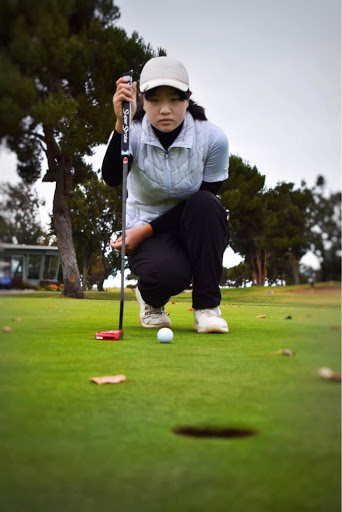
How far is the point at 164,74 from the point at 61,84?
0.79m

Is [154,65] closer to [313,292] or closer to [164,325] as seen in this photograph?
[313,292]

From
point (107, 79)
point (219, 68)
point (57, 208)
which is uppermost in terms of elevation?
point (107, 79)

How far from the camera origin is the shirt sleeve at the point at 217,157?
3.01m

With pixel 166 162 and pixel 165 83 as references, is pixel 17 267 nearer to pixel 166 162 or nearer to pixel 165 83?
pixel 165 83

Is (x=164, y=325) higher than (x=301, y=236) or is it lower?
lower

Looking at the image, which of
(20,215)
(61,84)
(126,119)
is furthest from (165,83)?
(20,215)

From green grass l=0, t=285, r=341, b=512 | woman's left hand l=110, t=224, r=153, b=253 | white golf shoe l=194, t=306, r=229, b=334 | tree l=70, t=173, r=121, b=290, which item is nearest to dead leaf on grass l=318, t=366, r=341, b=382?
green grass l=0, t=285, r=341, b=512

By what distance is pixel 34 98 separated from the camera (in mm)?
1068

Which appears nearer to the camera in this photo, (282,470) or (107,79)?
(282,470)

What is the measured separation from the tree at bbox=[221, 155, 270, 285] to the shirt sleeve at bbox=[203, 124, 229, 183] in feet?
3.54

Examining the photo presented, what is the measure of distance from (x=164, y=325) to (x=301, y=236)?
2674 millimetres

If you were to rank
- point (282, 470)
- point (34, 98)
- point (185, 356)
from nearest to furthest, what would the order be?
point (282, 470)
point (34, 98)
point (185, 356)

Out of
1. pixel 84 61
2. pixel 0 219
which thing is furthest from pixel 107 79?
pixel 0 219

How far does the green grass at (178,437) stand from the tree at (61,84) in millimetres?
274
